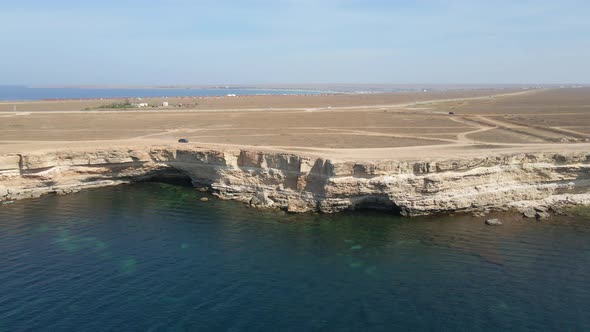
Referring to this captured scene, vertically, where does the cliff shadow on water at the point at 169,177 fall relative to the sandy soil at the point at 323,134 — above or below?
below

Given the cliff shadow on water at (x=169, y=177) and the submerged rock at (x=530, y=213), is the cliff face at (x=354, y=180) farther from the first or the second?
the cliff shadow on water at (x=169, y=177)

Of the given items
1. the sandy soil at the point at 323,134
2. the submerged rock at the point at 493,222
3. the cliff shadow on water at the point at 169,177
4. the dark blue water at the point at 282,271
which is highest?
the sandy soil at the point at 323,134

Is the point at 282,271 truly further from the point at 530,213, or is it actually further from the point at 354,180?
the point at 530,213

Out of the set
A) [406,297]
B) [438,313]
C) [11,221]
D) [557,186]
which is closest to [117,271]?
[11,221]

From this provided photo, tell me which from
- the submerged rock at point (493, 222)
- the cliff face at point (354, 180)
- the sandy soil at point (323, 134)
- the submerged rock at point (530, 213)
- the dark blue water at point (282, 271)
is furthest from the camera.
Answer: the sandy soil at point (323, 134)

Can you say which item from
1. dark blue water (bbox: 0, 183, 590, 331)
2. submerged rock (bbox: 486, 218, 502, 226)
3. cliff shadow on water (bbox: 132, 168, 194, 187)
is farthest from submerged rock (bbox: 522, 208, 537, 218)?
cliff shadow on water (bbox: 132, 168, 194, 187)

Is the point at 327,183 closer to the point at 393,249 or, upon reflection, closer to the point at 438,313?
the point at 393,249

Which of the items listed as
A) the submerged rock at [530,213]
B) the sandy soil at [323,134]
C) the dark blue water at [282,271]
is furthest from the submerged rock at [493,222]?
the sandy soil at [323,134]
